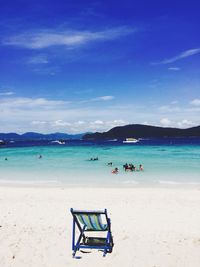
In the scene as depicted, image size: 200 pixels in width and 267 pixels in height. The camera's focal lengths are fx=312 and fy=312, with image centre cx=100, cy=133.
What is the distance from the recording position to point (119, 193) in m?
15.5

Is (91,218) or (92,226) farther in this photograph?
(92,226)

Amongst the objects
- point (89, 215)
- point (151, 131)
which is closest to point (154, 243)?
point (89, 215)

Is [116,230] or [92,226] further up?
[92,226]

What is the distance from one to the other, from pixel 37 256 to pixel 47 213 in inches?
160

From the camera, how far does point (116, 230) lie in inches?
348

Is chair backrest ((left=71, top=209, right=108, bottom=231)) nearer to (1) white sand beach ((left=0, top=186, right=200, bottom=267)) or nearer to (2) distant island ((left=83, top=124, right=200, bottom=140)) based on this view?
(1) white sand beach ((left=0, top=186, right=200, bottom=267))

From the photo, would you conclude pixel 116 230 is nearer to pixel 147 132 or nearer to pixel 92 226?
pixel 92 226

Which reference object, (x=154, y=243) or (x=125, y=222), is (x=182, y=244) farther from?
(x=125, y=222)

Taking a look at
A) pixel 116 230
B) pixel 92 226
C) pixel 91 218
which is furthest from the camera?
pixel 116 230

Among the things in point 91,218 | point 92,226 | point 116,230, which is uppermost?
point 91,218

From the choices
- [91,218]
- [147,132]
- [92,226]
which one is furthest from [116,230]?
[147,132]

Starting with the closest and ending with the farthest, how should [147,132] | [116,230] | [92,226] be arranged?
1. [92,226]
2. [116,230]
3. [147,132]

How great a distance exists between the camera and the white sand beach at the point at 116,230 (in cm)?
681

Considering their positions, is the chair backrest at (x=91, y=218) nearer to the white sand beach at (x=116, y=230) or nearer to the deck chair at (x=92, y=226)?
the deck chair at (x=92, y=226)
